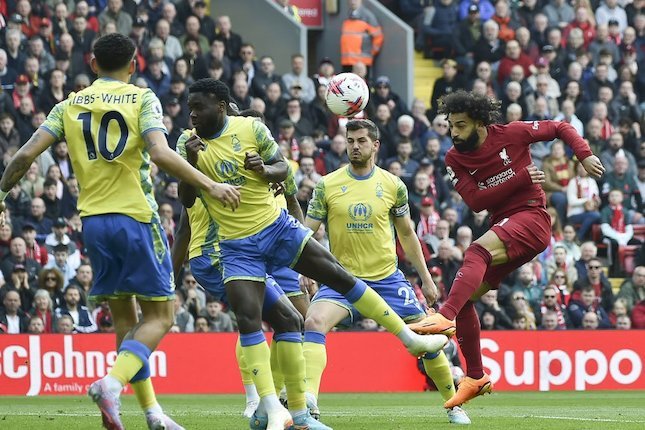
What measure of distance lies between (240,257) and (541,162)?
13948mm

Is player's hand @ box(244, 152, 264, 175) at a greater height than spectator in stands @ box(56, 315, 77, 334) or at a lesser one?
greater

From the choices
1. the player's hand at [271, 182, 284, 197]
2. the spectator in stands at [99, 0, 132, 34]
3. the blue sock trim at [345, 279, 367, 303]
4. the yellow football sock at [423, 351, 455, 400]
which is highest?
the spectator in stands at [99, 0, 132, 34]

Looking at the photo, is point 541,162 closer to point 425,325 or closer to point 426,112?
point 426,112

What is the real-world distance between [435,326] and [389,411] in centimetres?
343

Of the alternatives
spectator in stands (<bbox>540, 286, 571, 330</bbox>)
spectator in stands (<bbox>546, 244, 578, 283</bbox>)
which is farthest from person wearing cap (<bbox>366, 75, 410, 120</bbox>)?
spectator in stands (<bbox>540, 286, 571, 330</bbox>)

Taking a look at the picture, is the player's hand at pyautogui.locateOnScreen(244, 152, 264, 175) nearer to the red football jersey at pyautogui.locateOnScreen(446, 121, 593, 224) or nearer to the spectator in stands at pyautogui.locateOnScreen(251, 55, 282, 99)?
the red football jersey at pyautogui.locateOnScreen(446, 121, 593, 224)

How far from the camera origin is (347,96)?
46.5 feet

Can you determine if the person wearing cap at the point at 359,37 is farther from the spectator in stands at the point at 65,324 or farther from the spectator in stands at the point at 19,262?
the spectator in stands at the point at 65,324

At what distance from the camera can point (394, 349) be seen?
19.5 meters

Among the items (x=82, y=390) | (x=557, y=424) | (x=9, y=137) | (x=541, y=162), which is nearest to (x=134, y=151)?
(x=557, y=424)

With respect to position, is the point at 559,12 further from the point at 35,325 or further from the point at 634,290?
the point at 35,325

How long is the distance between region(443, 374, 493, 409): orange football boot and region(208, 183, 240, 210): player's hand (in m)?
3.30

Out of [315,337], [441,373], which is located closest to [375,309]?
[315,337]

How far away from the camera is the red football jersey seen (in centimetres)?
1183
